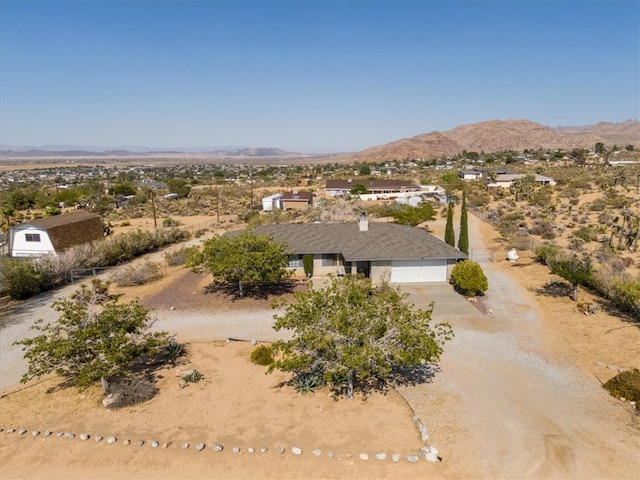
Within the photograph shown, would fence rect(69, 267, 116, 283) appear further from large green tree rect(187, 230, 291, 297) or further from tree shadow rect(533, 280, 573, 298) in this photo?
tree shadow rect(533, 280, 573, 298)

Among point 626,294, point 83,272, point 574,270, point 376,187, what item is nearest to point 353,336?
point 626,294

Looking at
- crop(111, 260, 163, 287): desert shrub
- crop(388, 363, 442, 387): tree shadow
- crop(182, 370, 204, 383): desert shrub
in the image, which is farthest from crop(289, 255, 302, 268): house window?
crop(388, 363, 442, 387): tree shadow

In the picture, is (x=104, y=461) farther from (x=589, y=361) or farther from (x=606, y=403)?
(x=589, y=361)

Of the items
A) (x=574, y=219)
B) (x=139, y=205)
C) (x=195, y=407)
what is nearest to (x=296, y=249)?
(x=195, y=407)

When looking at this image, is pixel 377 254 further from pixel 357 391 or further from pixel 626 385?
pixel 626 385

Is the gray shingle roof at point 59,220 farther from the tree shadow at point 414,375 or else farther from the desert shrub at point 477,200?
the desert shrub at point 477,200

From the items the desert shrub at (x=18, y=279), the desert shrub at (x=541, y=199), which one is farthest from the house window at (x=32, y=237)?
the desert shrub at (x=541, y=199)
